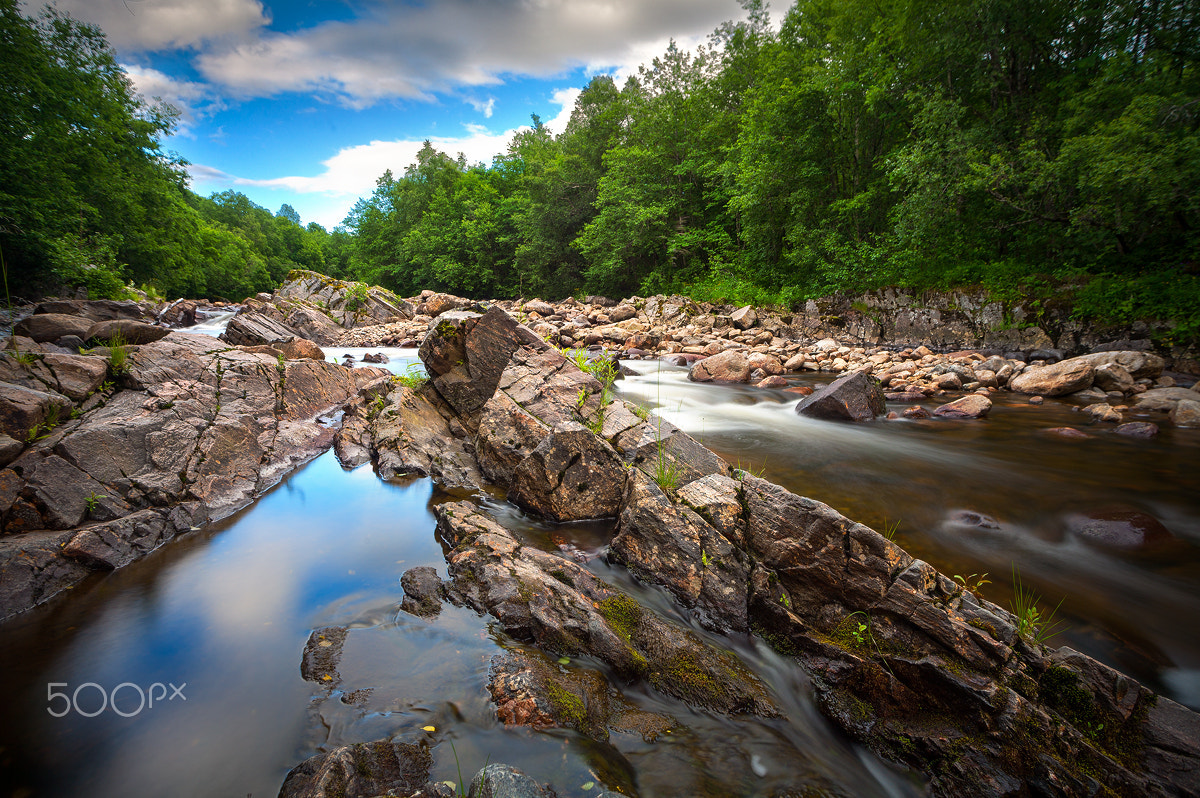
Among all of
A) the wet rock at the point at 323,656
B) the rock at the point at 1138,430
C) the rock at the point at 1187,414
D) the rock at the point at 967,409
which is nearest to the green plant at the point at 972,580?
the wet rock at the point at 323,656

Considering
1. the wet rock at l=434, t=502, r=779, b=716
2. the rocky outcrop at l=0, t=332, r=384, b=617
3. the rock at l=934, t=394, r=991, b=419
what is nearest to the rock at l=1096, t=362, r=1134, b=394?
the rock at l=934, t=394, r=991, b=419

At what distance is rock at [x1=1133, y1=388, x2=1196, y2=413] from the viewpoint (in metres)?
9.93

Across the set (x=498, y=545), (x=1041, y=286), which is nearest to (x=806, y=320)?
(x=1041, y=286)

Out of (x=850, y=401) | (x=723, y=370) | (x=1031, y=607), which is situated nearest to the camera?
(x=1031, y=607)

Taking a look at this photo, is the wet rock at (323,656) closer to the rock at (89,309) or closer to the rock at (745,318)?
the rock at (89,309)

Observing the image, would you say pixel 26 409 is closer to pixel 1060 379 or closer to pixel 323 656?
pixel 323 656

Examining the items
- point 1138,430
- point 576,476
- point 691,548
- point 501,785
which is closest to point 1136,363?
point 1138,430

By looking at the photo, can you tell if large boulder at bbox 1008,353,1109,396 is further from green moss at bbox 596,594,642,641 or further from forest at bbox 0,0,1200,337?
green moss at bbox 596,594,642,641

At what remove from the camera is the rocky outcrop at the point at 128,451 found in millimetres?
4293

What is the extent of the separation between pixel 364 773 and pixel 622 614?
1993 millimetres

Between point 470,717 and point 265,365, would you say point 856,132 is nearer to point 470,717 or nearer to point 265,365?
point 265,365

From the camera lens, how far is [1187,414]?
932cm

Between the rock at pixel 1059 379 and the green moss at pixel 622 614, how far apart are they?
14.4 m

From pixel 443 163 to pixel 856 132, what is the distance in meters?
51.6
